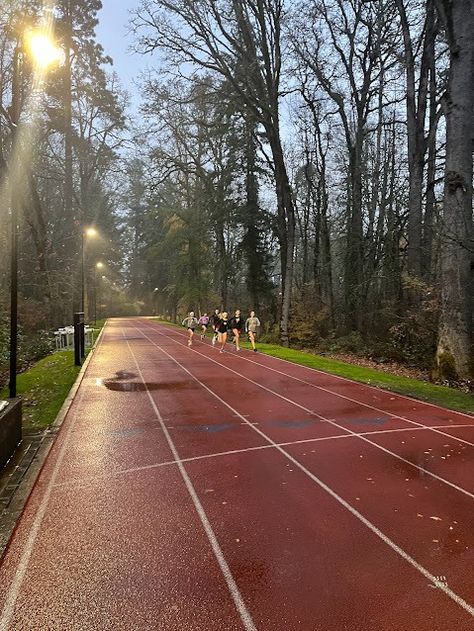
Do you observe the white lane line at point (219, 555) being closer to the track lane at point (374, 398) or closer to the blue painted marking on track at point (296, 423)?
the blue painted marking on track at point (296, 423)

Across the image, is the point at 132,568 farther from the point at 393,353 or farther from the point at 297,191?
the point at 297,191

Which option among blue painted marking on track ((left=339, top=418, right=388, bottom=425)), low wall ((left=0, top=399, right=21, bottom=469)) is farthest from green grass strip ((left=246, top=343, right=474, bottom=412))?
low wall ((left=0, top=399, right=21, bottom=469))

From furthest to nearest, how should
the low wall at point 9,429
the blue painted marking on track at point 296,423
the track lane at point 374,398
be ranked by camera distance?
1. the track lane at point 374,398
2. the blue painted marking on track at point 296,423
3. the low wall at point 9,429

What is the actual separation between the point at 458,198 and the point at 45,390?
11722 mm

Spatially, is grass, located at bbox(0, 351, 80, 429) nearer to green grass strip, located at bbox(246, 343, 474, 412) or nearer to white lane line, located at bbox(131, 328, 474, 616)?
white lane line, located at bbox(131, 328, 474, 616)

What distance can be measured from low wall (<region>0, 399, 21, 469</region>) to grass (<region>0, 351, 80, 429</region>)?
42.6 inches

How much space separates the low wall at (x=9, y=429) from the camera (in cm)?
636

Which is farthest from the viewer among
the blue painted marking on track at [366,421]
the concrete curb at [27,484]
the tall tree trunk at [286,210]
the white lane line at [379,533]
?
the tall tree trunk at [286,210]

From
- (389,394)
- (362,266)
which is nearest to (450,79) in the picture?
(389,394)

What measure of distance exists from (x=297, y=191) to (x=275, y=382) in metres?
30.4

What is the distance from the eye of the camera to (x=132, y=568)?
395 cm

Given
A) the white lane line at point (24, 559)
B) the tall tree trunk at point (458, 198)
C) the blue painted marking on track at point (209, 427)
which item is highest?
the tall tree trunk at point (458, 198)

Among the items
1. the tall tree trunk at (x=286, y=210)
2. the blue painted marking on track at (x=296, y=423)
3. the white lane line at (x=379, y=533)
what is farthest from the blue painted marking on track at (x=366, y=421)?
the tall tree trunk at (x=286, y=210)

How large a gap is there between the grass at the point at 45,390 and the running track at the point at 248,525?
0.65m
